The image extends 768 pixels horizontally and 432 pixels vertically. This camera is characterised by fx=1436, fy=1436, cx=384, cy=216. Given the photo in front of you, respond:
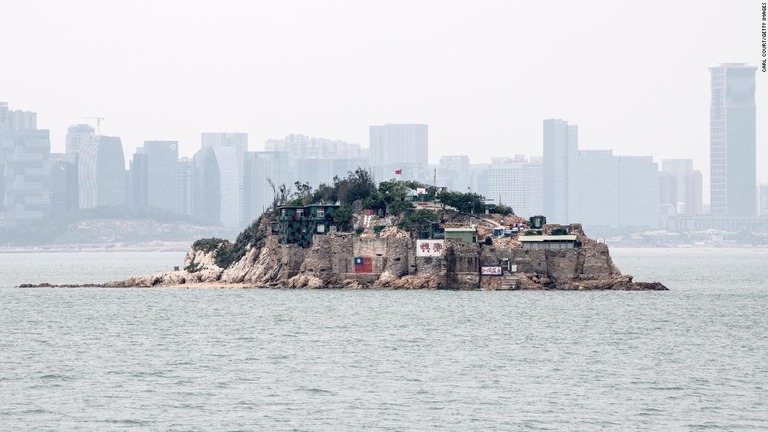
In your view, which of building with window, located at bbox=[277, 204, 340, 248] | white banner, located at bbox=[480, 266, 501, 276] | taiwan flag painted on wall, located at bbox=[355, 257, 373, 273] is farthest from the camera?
building with window, located at bbox=[277, 204, 340, 248]

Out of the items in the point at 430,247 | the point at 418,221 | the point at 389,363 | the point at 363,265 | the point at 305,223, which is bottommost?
the point at 389,363

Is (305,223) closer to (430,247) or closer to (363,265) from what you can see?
(363,265)

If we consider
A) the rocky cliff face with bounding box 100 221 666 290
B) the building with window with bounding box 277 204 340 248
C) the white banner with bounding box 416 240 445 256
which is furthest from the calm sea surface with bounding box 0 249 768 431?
the building with window with bounding box 277 204 340 248

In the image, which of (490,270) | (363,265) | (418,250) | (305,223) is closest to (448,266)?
(418,250)

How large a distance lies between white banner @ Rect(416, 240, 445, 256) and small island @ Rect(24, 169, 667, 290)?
0.07m

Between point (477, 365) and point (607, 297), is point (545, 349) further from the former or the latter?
point (607, 297)

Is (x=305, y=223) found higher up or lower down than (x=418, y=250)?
higher up

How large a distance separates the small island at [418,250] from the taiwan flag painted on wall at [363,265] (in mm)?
77

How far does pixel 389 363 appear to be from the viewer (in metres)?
65.7

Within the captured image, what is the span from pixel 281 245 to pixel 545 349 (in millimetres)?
47520

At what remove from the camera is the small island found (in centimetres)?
10762

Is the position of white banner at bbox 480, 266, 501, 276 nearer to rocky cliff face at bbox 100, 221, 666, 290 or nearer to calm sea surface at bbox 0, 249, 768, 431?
rocky cliff face at bbox 100, 221, 666, 290

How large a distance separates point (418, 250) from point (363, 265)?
16.1 ft

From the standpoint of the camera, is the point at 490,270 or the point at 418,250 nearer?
the point at 490,270
